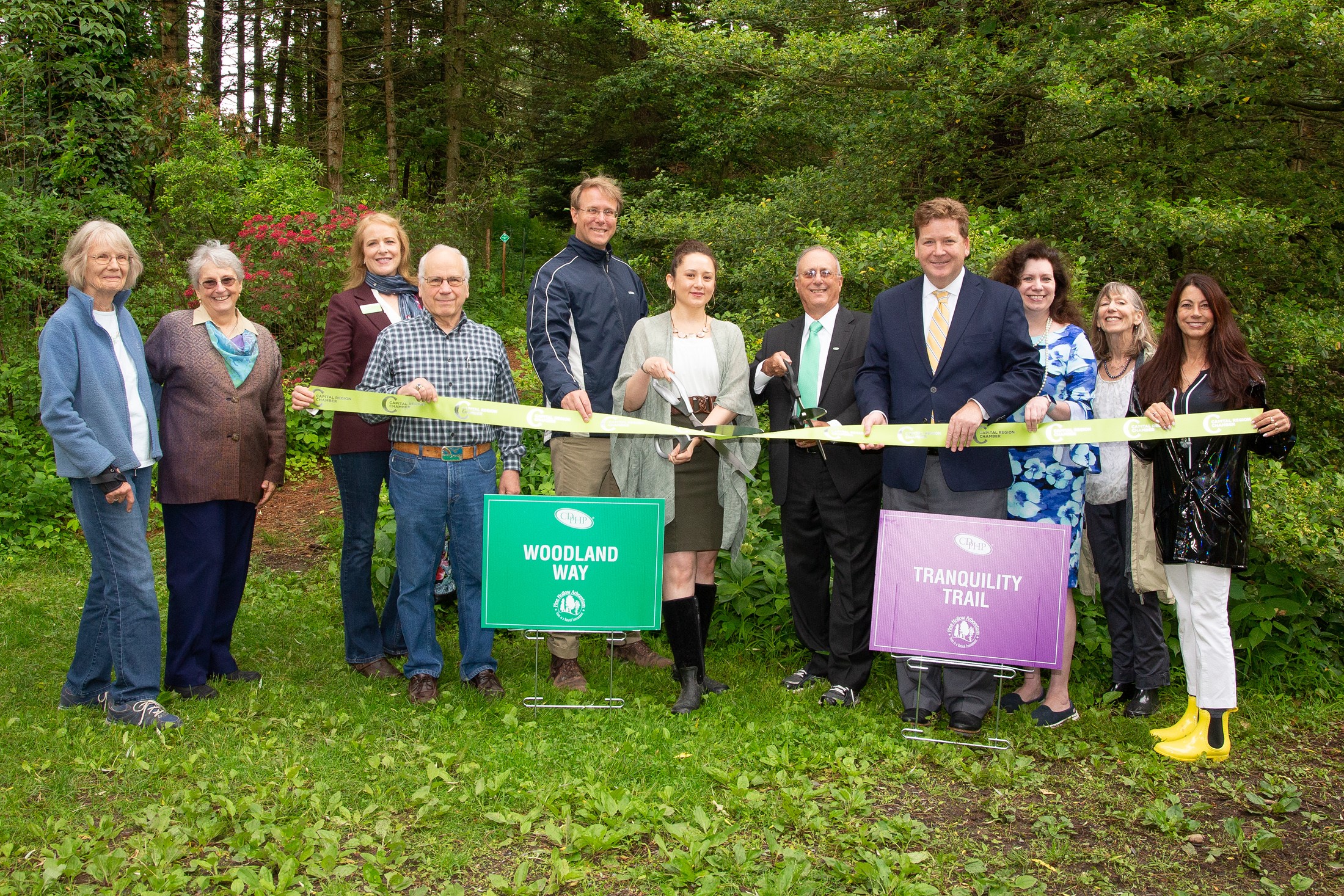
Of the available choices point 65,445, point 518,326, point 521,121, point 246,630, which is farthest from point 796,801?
point 521,121

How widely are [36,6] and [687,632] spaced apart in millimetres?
11780

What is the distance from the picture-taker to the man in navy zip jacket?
5.09m

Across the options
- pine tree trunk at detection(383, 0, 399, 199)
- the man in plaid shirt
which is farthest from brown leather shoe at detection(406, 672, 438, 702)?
pine tree trunk at detection(383, 0, 399, 199)

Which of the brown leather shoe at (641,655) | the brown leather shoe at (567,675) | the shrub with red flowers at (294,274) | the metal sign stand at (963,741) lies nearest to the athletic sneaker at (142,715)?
the brown leather shoe at (567,675)

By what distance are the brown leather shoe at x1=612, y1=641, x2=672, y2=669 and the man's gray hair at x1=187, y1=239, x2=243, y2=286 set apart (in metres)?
2.82

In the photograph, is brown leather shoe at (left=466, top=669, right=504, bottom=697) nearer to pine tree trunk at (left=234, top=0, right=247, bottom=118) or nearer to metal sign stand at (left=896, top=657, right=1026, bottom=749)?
metal sign stand at (left=896, top=657, right=1026, bottom=749)

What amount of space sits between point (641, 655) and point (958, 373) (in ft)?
7.95

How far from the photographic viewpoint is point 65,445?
168 inches

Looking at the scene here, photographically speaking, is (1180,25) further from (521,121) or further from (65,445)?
(521,121)

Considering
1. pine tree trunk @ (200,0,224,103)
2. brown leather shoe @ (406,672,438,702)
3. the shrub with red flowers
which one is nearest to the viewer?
brown leather shoe @ (406,672,438,702)

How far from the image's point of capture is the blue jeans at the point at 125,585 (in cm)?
449

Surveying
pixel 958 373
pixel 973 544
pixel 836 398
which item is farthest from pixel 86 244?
pixel 973 544

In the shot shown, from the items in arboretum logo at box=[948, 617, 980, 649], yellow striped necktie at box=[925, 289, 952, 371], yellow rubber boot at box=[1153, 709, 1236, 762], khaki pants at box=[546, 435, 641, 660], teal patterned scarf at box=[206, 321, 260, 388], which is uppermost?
yellow striped necktie at box=[925, 289, 952, 371]

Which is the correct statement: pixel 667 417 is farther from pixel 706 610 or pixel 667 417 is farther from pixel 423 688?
pixel 423 688
